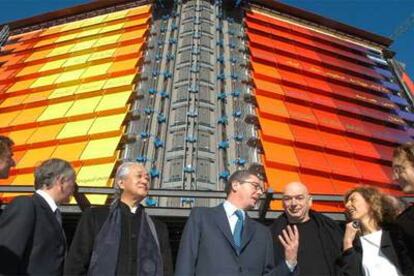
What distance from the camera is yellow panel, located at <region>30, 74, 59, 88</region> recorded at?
18014 millimetres

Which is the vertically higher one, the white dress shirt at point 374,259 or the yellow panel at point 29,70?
the yellow panel at point 29,70

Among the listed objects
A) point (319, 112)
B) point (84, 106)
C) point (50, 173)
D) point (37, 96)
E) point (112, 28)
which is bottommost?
point (50, 173)

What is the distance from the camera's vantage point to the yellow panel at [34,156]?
1416 cm

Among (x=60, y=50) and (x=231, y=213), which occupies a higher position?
(x=60, y=50)

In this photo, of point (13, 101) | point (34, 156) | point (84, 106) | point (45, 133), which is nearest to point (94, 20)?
point (13, 101)

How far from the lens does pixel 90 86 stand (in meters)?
16.9

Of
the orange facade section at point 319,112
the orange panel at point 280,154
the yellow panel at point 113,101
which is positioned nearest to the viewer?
the orange panel at point 280,154

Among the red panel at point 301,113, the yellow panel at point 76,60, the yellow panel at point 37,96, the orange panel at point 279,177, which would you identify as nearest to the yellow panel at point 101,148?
the yellow panel at point 37,96

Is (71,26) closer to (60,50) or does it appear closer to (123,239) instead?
(60,50)

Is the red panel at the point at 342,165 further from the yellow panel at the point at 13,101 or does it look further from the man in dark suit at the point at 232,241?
the yellow panel at the point at 13,101

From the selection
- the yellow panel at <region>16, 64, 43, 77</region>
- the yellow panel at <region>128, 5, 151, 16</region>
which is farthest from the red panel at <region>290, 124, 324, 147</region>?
the yellow panel at <region>16, 64, 43, 77</region>

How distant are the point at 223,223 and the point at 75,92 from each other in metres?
13.8

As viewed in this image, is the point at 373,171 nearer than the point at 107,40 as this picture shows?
Yes

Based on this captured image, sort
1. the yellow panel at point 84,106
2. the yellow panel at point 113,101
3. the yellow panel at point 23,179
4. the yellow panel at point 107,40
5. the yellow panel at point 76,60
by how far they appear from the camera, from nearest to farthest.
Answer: the yellow panel at point 23,179 → the yellow panel at point 113,101 → the yellow panel at point 84,106 → the yellow panel at point 76,60 → the yellow panel at point 107,40
